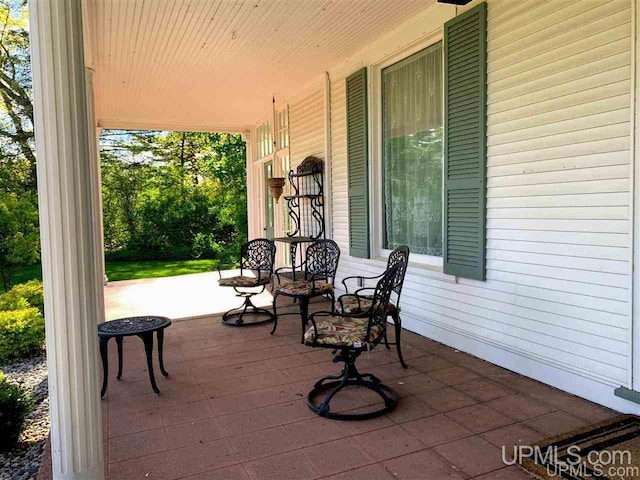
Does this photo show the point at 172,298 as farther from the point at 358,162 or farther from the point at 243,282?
the point at 358,162

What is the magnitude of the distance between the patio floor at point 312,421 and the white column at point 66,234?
653 millimetres

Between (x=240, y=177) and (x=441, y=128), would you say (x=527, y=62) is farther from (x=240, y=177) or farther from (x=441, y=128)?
(x=240, y=177)

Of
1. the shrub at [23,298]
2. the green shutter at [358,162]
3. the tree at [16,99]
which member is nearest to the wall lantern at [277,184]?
the green shutter at [358,162]

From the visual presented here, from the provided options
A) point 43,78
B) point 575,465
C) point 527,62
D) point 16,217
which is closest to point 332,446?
point 575,465

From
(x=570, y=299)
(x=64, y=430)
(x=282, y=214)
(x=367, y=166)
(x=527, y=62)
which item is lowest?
(x=64, y=430)

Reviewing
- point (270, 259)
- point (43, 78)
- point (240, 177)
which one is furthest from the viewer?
point (240, 177)

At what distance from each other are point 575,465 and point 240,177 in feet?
39.9

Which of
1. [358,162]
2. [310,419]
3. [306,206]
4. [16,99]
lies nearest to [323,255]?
[358,162]

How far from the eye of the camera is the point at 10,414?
2516 mm

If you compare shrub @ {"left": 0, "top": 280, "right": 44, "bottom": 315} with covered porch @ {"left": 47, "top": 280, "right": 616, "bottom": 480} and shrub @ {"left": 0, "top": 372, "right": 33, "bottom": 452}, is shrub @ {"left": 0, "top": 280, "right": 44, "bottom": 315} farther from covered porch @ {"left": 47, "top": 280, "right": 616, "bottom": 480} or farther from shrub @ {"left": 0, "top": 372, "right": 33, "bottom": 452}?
shrub @ {"left": 0, "top": 372, "right": 33, "bottom": 452}

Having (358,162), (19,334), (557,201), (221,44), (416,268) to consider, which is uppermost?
(221,44)

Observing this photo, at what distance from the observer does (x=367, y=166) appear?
16.1 feet

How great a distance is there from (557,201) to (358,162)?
248 centimetres

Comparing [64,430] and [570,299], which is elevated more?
[570,299]
